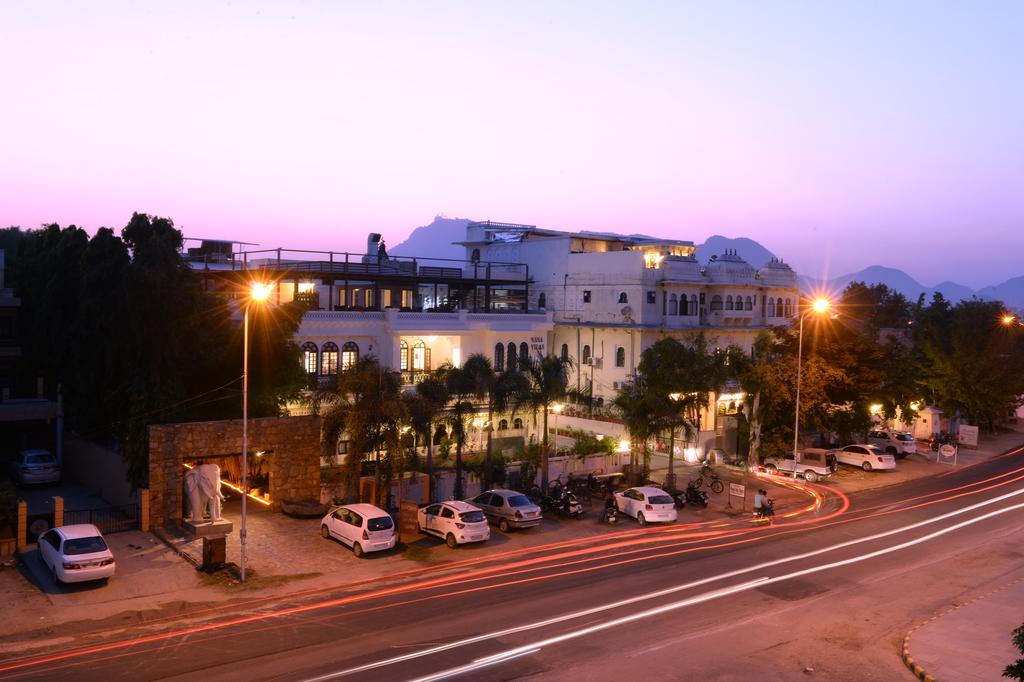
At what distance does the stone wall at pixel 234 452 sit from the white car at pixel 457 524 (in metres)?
6.08

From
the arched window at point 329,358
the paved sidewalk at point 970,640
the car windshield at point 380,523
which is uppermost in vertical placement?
the arched window at point 329,358

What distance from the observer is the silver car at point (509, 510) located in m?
28.7

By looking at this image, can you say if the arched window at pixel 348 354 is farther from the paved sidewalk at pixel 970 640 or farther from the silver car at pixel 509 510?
the paved sidewalk at pixel 970 640

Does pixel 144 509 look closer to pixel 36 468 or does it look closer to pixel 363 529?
pixel 363 529

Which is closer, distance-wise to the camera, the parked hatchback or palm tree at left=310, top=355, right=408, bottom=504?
palm tree at left=310, top=355, right=408, bottom=504

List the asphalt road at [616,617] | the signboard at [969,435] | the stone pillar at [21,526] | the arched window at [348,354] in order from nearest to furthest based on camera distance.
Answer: the asphalt road at [616,617] < the stone pillar at [21,526] < the arched window at [348,354] < the signboard at [969,435]

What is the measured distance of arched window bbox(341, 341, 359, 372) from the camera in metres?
41.8

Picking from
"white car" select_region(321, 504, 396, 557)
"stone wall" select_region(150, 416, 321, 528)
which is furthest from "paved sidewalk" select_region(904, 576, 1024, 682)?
"stone wall" select_region(150, 416, 321, 528)

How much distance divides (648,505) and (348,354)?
728 inches

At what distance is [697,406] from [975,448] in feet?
86.6

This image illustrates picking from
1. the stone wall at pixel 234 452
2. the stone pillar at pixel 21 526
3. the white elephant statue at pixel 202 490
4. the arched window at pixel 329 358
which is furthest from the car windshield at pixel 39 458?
the arched window at pixel 329 358

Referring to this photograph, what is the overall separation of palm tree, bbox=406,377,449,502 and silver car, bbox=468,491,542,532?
3.20 metres

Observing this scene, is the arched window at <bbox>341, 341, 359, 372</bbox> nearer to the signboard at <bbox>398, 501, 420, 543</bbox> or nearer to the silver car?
the silver car

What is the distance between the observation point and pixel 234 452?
29.4 meters
